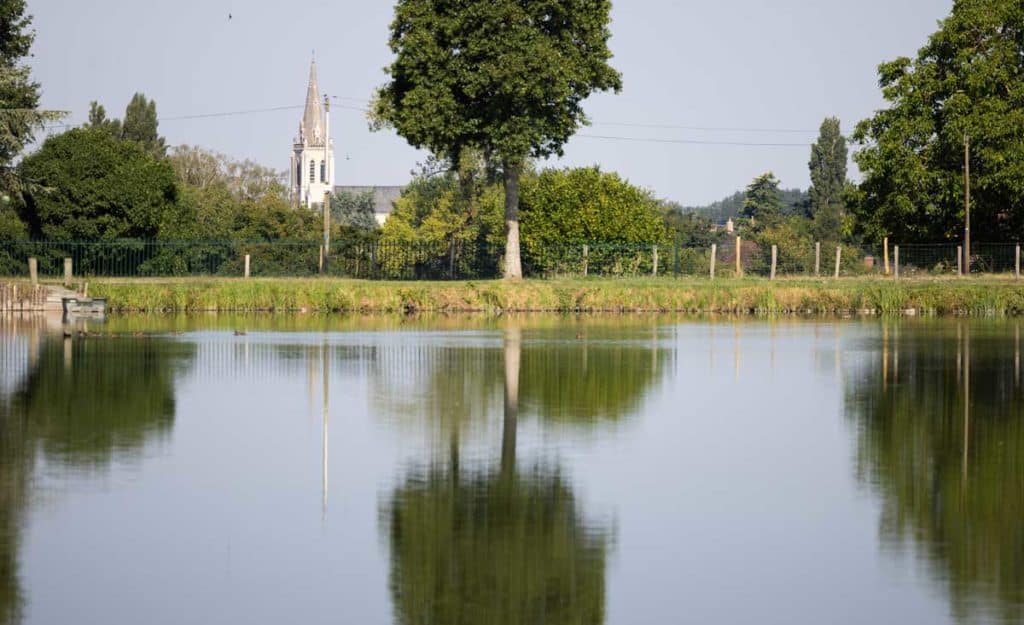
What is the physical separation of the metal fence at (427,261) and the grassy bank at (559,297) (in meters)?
5.82

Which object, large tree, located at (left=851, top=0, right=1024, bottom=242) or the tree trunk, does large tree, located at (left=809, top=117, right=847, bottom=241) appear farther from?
the tree trunk

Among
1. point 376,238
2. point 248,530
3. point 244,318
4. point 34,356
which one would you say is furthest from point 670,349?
point 376,238

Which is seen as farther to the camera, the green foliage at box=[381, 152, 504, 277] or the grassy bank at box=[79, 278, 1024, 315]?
the green foliage at box=[381, 152, 504, 277]

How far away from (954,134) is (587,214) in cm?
1553

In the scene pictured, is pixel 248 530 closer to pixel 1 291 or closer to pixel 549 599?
pixel 549 599

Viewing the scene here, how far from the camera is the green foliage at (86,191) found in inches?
2322

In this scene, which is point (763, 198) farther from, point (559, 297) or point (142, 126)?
point (559, 297)

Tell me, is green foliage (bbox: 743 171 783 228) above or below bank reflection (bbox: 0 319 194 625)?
above

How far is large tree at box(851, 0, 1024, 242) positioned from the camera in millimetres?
63281

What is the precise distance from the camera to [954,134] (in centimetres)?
6394

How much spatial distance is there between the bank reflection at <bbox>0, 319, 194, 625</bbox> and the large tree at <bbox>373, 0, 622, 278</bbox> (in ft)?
86.1

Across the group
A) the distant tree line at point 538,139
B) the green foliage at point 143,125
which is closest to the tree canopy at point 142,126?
the green foliage at point 143,125

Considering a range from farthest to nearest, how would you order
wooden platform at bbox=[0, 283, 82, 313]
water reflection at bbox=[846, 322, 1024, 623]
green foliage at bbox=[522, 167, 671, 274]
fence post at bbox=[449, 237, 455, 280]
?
green foliage at bbox=[522, 167, 671, 274] < fence post at bbox=[449, 237, 455, 280] < wooden platform at bbox=[0, 283, 82, 313] < water reflection at bbox=[846, 322, 1024, 623]

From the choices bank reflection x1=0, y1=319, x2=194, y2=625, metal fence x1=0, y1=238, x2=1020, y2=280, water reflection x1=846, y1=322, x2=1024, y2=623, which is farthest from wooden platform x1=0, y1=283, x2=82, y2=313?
water reflection x1=846, y1=322, x2=1024, y2=623
